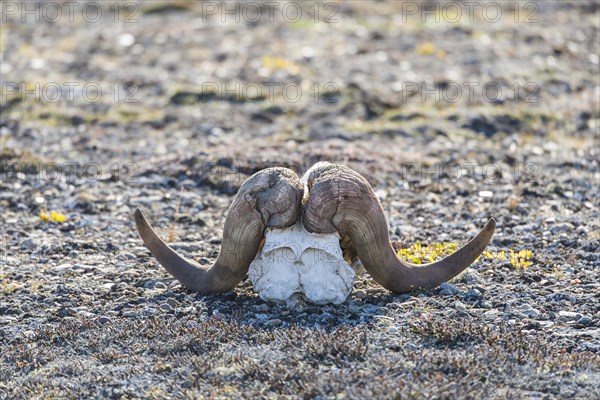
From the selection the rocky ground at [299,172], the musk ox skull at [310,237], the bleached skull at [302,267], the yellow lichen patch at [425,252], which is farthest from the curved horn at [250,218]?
the yellow lichen patch at [425,252]

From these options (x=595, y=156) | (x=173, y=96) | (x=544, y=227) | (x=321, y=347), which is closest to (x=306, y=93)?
(x=173, y=96)

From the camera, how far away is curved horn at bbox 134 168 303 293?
30.5 feet

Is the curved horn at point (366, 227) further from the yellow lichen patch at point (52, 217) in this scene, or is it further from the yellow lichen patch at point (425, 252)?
the yellow lichen patch at point (52, 217)

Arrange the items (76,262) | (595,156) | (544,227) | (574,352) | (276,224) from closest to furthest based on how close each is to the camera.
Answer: (574,352), (276,224), (76,262), (544,227), (595,156)

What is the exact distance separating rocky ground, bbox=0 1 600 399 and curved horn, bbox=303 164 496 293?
0.22m

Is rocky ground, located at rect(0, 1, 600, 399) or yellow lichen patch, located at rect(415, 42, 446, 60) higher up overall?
yellow lichen patch, located at rect(415, 42, 446, 60)

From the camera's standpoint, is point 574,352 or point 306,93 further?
point 306,93

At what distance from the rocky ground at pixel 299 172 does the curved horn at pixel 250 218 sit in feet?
0.84

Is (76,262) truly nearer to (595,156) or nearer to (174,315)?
(174,315)

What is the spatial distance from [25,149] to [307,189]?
27.8 ft

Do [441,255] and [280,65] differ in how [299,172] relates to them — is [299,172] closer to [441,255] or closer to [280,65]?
[441,255]

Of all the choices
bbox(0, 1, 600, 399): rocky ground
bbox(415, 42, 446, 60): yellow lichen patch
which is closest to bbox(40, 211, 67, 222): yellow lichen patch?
bbox(0, 1, 600, 399): rocky ground

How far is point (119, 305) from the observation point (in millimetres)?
10062

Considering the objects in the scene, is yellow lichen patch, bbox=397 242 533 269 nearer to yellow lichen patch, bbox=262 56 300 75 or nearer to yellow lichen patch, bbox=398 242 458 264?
yellow lichen patch, bbox=398 242 458 264
